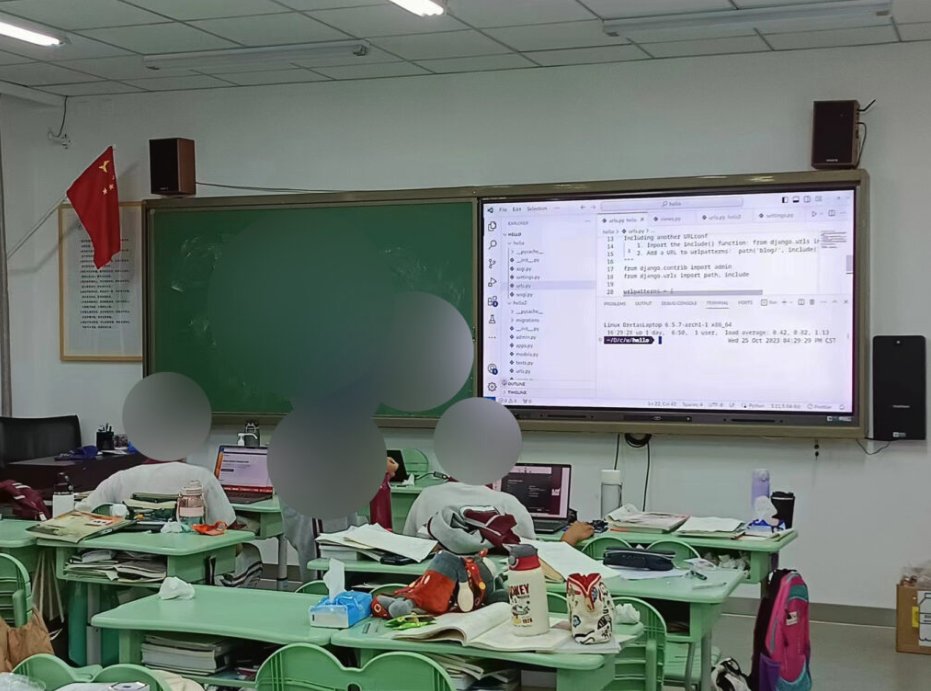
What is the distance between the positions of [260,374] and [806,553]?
617 cm

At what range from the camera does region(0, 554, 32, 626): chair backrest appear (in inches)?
159

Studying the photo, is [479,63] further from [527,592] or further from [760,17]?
[527,592]

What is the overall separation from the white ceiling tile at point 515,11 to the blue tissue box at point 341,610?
3413mm

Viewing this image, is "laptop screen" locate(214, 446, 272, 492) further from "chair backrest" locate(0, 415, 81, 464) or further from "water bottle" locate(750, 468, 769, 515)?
"water bottle" locate(750, 468, 769, 515)

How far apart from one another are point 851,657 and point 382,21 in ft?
13.3

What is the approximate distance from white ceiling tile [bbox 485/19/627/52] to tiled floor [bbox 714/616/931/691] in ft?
10.8

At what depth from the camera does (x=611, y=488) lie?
222 inches

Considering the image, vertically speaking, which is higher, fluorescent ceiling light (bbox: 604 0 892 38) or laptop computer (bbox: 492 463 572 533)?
fluorescent ceiling light (bbox: 604 0 892 38)

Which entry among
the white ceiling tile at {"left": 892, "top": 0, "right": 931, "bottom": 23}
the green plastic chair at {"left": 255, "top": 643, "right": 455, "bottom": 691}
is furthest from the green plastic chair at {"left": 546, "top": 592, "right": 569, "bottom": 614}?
the white ceiling tile at {"left": 892, "top": 0, "right": 931, "bottom": 23}

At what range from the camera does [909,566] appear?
6352mm

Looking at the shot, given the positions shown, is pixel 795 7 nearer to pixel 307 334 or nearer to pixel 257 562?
pixel 257 562

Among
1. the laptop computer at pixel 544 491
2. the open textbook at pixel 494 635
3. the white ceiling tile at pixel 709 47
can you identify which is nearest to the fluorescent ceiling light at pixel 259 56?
the white ceiling tile at pixel 709 47

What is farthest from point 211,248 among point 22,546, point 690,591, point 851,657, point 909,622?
point 909,622

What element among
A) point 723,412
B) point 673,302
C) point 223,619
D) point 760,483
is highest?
point 673,302
